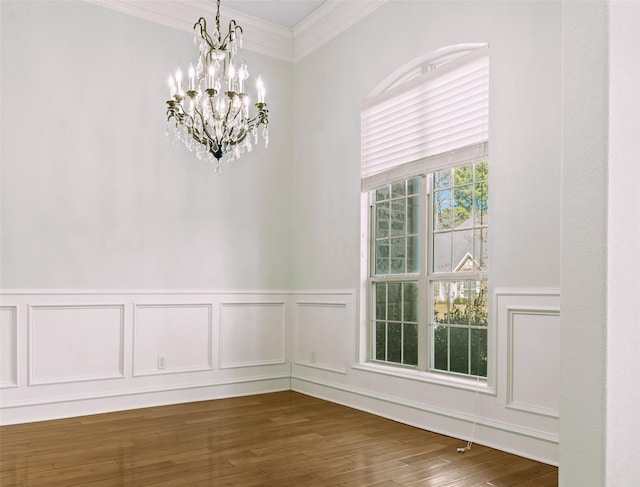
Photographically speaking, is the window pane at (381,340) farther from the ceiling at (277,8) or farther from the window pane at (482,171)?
the ceiling at (277,8)

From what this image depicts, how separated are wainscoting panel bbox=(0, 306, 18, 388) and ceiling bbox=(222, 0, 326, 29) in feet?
11.0

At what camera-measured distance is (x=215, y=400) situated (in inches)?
199

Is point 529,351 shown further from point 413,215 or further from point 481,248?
point 413,215

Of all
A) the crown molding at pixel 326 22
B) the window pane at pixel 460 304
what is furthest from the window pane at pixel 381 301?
the crown molding at pixel 326 22

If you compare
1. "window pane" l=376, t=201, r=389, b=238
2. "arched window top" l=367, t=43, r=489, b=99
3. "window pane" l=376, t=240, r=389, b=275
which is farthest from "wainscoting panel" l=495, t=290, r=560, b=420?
"arched window top" l=367, t=43, r=489, b=99

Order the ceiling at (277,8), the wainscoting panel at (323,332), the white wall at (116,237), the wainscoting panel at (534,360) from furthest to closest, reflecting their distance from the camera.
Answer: the ceiling at (277,8) < the wainscoting panel at (323,332) < the white wall at (116,237) < the wainscoting panel at (534,360)

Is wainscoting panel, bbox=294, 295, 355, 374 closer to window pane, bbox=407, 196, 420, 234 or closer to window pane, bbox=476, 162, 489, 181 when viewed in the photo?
window pane, bbox=407, 196, 420, 234

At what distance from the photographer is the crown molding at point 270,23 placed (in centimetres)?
486

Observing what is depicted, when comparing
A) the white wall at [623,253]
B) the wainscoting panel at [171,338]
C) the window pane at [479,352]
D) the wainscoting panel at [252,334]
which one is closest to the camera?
the white wall at [623,253]

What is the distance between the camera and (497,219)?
358 centimetres

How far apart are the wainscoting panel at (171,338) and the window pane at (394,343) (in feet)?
5.69

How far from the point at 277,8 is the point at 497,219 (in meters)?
3.13

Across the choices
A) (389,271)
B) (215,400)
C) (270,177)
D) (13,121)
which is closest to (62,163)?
(13,121)

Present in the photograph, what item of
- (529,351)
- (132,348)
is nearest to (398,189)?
(529,351)
